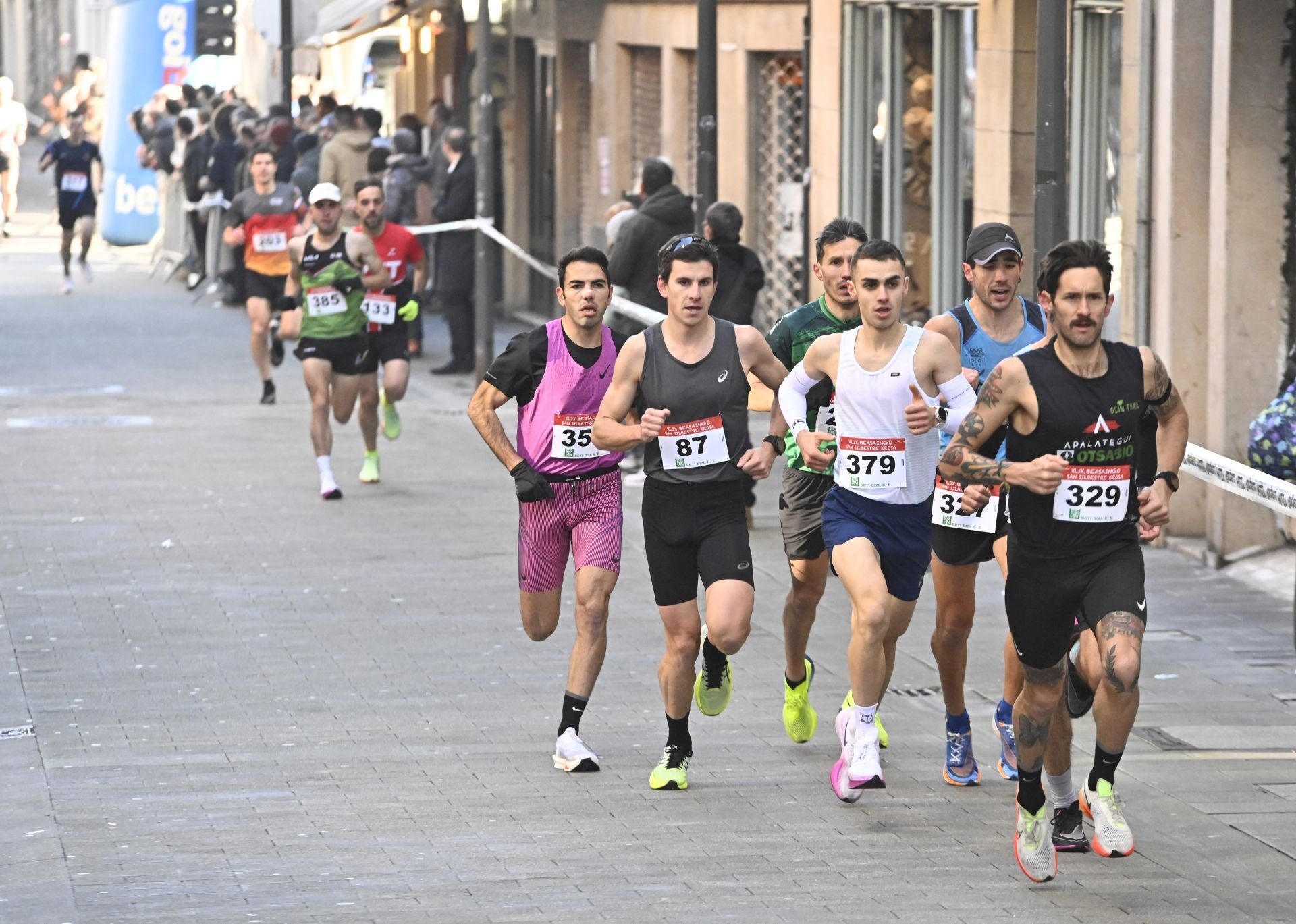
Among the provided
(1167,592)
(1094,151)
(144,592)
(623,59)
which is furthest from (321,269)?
(623,59)

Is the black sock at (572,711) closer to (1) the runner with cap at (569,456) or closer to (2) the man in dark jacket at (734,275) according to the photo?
(1) the runner with cap at (569,456)

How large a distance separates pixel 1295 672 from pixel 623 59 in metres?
15.8

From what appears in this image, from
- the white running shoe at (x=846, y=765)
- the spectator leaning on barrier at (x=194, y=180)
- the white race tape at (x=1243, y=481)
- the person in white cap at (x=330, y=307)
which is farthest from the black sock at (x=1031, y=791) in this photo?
the spectator leaning on barrier at (x=194, y=180)

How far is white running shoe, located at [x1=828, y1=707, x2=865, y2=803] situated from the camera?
8.13 m

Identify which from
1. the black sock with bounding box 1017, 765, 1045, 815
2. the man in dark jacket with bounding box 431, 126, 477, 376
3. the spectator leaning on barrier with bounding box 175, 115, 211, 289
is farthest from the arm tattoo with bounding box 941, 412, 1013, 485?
the spectator leaning on barrier with bounding box 175, 115, 211, 289

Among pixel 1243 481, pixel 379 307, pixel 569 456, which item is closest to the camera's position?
pixel 569 456

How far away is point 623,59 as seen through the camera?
989 inches

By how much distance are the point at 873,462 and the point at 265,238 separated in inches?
506

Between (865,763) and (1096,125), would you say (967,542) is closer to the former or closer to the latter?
(865,763)

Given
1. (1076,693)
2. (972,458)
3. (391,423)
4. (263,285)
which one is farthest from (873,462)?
(263,285)

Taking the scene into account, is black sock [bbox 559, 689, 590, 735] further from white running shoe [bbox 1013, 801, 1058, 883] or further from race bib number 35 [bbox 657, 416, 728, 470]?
white running shoe [bbox 1013, 801, 1058, 883]

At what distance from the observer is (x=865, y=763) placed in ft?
26.6

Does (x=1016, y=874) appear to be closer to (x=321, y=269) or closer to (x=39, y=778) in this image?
(x=39, y=778)

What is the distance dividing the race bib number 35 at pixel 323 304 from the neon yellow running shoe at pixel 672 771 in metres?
7.15
